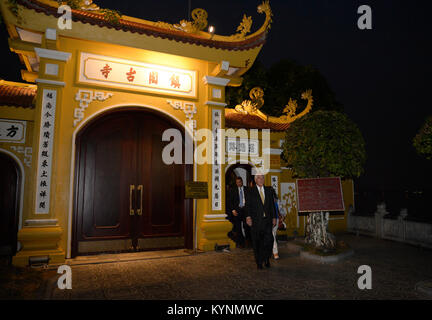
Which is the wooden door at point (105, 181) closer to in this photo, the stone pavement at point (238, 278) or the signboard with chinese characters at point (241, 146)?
the stone pavement at point (238, 278)

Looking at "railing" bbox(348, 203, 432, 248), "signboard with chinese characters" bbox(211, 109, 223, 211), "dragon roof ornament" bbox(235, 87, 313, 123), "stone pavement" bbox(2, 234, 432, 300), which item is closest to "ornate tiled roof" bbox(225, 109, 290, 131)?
"dragon roof ornament" bbox(235, 87, 313, 123)

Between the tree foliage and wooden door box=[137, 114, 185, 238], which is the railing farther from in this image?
wooden door box=[137, 114, 185, 238]

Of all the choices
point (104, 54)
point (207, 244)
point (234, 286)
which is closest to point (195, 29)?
point (104, 54)

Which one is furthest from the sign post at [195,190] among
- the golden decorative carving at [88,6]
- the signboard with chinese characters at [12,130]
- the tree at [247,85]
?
the tree at [247,85]

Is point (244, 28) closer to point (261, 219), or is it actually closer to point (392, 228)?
point (261, 219)

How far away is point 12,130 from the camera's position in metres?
6.13

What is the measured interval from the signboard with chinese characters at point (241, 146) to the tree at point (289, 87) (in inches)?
385

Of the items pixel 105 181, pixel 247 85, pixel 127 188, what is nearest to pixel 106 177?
pixel 105 181

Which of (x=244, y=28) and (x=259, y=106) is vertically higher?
(x=244, y=28)

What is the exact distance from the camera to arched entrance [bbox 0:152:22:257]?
6.05 metres

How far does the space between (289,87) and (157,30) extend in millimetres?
13942

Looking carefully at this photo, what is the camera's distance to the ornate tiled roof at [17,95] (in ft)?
20.1

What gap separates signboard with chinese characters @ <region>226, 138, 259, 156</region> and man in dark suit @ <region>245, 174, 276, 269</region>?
290 centimetres

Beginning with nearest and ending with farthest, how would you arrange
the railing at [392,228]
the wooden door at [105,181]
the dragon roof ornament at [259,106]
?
1. the wooden door at [105,181]
2. the railing at [392,228]
3. the dragon roof ornament at [259,106]
